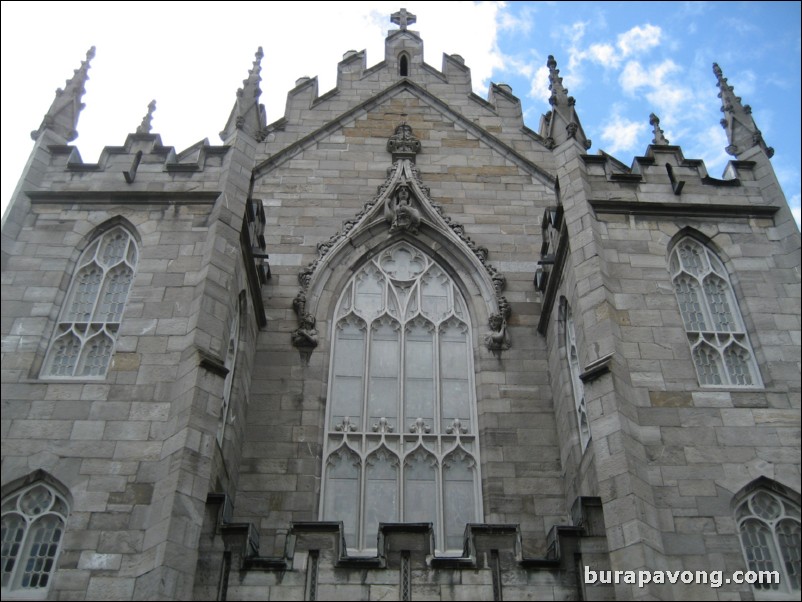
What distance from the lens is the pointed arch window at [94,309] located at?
12.4 metres

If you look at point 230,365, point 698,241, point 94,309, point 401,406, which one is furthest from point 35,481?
point 698,241

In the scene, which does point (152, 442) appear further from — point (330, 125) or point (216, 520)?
point (330, 125)

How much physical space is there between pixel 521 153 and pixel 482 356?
5936 millimetres

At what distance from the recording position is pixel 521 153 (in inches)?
769

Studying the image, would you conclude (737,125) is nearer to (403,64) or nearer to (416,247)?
(416,247)

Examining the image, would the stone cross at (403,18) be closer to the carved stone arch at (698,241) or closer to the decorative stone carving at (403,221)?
the decorative stone carving at (403,221)

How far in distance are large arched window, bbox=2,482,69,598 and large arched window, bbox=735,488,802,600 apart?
Result: 851 cm

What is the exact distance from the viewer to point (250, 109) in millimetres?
15938

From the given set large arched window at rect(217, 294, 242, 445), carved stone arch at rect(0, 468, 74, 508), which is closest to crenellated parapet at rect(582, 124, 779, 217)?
large arched window at rect(217, 294, 242, 445)

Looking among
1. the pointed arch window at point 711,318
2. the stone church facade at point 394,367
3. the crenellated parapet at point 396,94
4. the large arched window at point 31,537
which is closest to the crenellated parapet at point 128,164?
the stone church facade at point 394,367

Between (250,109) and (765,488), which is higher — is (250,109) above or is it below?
above

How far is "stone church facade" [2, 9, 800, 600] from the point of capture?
35.2ft

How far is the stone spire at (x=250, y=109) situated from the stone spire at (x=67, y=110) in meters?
2.75

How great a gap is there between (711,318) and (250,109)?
888cm
